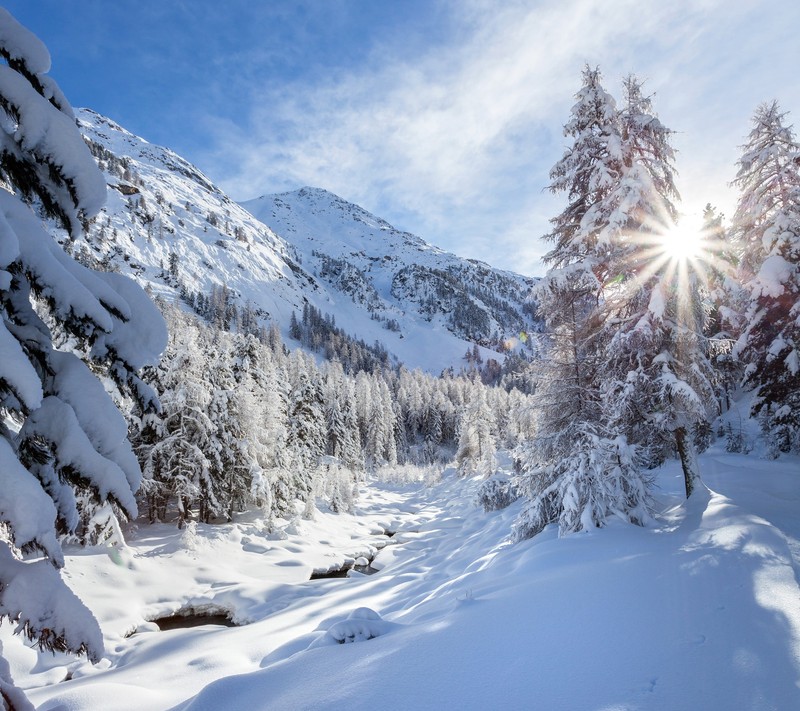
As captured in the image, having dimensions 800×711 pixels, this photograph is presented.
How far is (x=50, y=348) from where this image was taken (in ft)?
10.9

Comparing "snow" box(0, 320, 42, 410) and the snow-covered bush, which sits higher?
"snow" box(0, 320, 42, 410)

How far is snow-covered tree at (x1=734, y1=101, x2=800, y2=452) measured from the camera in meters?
13.1

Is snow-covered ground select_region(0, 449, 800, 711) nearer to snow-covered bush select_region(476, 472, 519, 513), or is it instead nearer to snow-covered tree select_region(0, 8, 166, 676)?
snow-covered tree select_region(0, 8, 166, 676)

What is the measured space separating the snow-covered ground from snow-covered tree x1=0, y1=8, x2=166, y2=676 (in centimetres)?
230

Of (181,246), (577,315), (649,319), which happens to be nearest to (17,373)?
(649,319)

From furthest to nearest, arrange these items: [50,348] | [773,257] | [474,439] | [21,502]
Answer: [474,439]
[773,257]
[50,348]
[21,502]

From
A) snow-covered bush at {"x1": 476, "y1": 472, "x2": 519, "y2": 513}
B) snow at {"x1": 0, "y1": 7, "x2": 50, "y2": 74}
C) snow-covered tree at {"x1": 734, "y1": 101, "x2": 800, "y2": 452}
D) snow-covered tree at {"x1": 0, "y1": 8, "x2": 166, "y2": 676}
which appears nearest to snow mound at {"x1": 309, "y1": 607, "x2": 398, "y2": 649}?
snow-covered tree at {"x1": 0, "y1": 8, "x2": 166, "y2": 676}

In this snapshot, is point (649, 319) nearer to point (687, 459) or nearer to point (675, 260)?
point (675, 260)

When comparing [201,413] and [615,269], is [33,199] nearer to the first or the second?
[615,269]

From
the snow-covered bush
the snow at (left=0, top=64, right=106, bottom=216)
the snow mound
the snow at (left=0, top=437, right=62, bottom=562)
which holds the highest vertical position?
the snow at (left=0, top=64, right=106, bottom=216)

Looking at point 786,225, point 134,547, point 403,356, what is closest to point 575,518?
point 786,225

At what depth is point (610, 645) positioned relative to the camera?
3.94m

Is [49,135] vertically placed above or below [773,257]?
below

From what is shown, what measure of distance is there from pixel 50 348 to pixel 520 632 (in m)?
5.24
